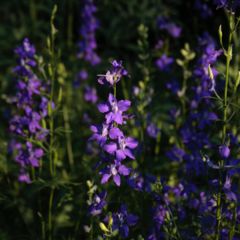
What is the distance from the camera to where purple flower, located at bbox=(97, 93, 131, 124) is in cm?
143

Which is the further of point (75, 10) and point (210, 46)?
point (75, 10)

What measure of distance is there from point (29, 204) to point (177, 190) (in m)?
1.66

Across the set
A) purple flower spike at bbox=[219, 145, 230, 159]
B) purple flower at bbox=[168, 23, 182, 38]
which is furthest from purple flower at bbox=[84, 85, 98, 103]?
purple flower spike at bbox=[219, 145, 230, 159]

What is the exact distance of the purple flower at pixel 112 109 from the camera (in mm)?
1435

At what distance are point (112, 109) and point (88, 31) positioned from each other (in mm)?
2744

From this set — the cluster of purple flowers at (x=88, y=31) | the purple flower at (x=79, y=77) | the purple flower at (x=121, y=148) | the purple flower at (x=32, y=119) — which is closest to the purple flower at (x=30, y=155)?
the purple flower at (x=32, y=119)

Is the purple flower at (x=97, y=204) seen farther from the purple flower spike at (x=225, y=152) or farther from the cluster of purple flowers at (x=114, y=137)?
the purple flower spike at (x=225, y=152)

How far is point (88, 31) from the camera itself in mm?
3955

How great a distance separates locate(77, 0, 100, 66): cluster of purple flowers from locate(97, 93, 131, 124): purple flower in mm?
2553

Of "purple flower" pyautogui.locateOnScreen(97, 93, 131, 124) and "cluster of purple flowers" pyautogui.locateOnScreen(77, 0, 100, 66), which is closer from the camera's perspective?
"purple flower" pyautogui.locateOnScreen(97, 93, 131, 124)

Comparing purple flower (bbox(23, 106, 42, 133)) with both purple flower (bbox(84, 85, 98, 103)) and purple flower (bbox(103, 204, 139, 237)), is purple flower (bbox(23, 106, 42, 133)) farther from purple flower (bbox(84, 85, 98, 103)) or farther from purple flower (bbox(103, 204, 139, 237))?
purple flower (bbox(84, 85, 98, 103))

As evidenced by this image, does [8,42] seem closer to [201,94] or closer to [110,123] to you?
[201,94]

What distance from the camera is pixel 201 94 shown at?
2309mm

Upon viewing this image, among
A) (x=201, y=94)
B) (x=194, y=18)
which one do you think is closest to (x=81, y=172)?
(x=201, y=94)
